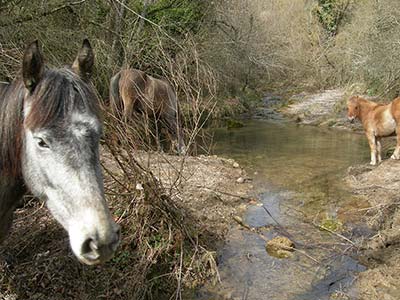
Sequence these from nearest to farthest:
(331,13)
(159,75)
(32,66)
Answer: (32,66), (159,75), (331,13)

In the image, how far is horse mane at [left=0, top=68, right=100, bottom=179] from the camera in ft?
7.40

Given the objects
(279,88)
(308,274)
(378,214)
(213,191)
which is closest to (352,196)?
(378,214)

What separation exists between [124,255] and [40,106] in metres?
2.49

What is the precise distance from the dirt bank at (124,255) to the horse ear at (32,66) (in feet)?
7.33

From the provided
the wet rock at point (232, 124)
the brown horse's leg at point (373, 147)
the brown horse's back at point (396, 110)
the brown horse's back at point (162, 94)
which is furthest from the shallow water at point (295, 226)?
the wet rock at point (232, 124)

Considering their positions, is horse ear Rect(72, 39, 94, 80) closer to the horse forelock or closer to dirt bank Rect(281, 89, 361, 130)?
the horse forelock

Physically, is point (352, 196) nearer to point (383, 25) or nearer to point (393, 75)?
point (393, 75)

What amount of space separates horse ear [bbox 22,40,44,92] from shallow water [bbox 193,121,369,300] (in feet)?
9.28

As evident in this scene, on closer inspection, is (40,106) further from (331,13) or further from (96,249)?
(331,13)

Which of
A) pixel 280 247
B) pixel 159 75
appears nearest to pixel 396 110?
pixel 159 75

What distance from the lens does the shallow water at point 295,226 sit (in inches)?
176

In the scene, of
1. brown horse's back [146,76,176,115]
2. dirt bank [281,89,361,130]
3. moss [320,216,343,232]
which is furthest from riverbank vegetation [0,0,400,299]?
moss [320,216,343,232]

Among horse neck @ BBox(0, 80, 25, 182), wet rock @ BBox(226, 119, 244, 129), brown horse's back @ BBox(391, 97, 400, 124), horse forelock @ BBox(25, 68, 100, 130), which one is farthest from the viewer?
wet rock @ BBox(226, 119, 244, 129)

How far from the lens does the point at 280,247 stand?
5246 millimetres
